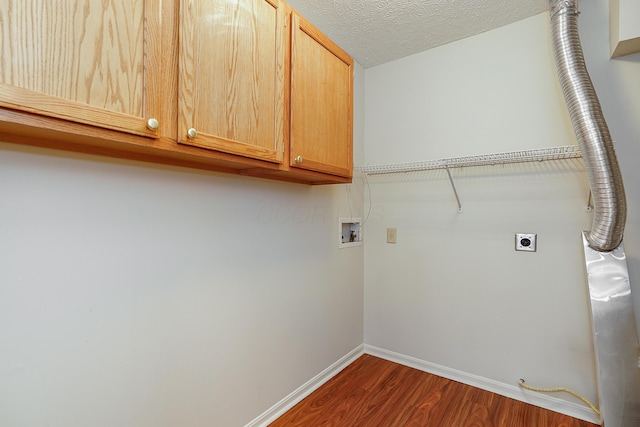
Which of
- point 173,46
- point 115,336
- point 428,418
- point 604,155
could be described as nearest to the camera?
Answer: point 173,46

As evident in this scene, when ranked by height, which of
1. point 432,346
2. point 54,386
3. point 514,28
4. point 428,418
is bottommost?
point 428,418

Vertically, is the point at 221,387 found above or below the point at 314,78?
below

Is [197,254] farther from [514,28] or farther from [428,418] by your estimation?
[514,28]

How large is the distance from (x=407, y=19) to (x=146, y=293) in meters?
2.09

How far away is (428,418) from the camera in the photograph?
1.71 m

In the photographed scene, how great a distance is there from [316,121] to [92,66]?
956mm

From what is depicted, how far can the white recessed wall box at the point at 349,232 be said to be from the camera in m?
2.28

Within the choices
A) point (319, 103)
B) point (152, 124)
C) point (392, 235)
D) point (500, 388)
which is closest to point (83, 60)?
point (152, 124)

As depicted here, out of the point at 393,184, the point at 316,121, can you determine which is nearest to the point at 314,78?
the point at 316,121

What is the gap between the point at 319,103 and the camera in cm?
156

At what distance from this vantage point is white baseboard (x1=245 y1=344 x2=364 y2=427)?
1.67 meters

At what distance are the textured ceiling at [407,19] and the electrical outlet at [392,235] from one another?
1375 mm

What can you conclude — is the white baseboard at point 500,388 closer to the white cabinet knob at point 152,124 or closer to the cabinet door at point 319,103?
the cabinet door at point 319,103

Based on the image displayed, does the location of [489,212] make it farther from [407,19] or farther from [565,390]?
[407,19]
